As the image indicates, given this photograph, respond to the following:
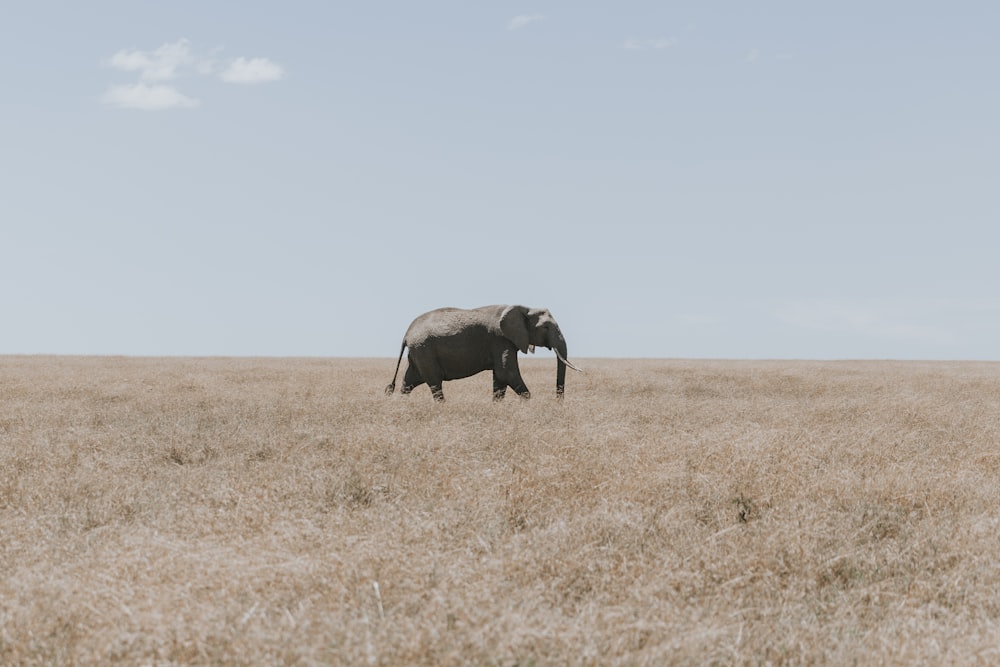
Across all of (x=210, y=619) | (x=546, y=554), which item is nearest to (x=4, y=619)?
(x=210, y=619)

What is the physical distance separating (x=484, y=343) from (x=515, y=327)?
Result: 0.80 meters

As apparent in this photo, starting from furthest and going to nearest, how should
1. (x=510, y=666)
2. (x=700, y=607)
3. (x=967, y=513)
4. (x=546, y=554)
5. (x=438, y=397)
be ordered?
(x=438, y=397)
(x=967, y=513)
(x=546, y=554)
(x=700, y=607)
(x=510, y=666)

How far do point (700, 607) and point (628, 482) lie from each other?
276 centimetres

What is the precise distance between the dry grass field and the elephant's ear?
5.89 meters

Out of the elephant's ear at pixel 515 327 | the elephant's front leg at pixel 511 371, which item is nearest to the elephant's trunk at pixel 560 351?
the elephant's ear at pixel 515 327

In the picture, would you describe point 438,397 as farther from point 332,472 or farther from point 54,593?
point 54,593

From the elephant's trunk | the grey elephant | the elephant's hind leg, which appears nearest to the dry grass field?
the grey elephant

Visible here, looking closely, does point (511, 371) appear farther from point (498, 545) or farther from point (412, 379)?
point (498, 545)

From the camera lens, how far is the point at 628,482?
23.1 feet

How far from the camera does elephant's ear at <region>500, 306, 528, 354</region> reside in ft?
54.5

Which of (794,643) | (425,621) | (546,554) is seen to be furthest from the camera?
(546,554)

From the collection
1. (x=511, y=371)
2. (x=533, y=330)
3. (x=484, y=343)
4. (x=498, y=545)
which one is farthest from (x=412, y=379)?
(x=498, y=545)

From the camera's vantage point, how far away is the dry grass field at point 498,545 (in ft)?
12.5

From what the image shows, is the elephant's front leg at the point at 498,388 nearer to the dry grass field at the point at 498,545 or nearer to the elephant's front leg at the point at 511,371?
the elephant's front leg at the point at 511,371
